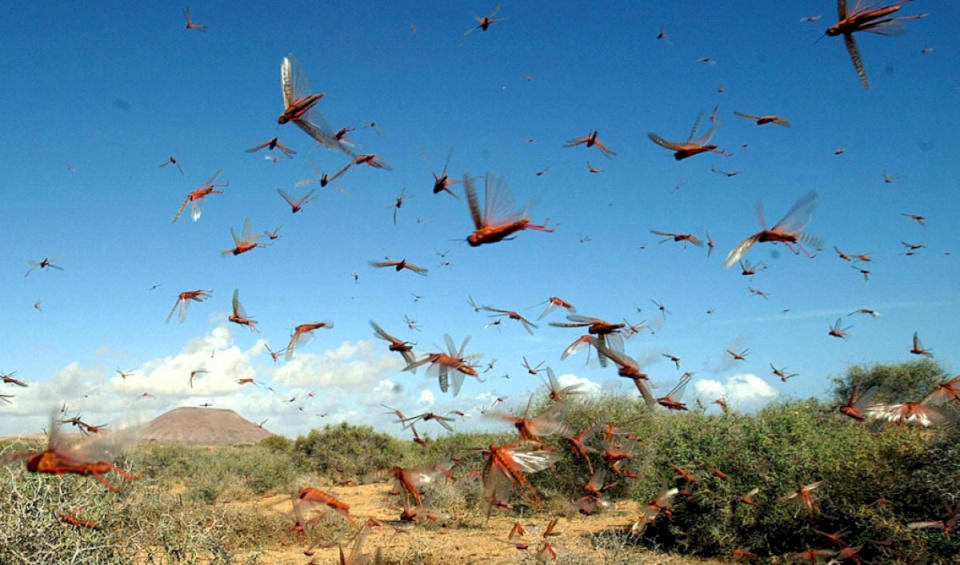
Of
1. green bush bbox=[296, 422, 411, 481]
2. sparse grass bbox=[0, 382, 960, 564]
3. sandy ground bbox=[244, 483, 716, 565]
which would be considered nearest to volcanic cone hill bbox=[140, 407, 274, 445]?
green bush bbox=[296, 422, 411, 481]

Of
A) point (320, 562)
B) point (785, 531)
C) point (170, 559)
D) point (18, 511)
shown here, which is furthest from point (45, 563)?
point (785, 531)

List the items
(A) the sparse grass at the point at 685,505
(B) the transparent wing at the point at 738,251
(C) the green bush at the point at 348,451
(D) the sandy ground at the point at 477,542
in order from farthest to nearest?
(C) the green bush at the point at 348,451 → (D) the sandy ground at the point at 477,542 → (A) the sparse grass at the point at 685,505 → (B) the transparent wing at the point at 738,251

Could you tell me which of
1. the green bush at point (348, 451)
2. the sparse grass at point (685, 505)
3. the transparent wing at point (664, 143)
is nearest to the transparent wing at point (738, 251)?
the transparent wing at point (664, 143)

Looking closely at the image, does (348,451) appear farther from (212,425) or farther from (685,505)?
(212,425)

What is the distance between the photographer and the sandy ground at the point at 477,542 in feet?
39.5

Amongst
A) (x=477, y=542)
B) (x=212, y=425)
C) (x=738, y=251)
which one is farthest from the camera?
(x=212, y=425)

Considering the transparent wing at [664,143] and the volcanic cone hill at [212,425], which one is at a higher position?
the transparent wing at [664,143]

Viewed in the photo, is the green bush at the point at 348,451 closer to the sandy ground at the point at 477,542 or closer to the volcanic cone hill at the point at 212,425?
the sandy ground at the point at 477,542

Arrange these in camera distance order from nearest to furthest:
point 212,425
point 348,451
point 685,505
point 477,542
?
point 685,505, point 477,542, point 348,451, point 212,425

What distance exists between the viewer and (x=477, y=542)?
15281 mm

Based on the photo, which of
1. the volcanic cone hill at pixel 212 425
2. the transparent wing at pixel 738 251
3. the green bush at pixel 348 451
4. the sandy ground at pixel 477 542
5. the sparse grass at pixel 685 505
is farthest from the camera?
the volcanic cone hill at pixel 212 425

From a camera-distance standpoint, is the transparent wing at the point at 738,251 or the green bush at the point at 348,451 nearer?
the transparent wing at the point at 738,251

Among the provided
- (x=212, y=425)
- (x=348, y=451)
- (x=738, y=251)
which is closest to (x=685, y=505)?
(x=738, y=251)

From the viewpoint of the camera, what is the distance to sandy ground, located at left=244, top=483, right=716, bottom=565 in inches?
474
